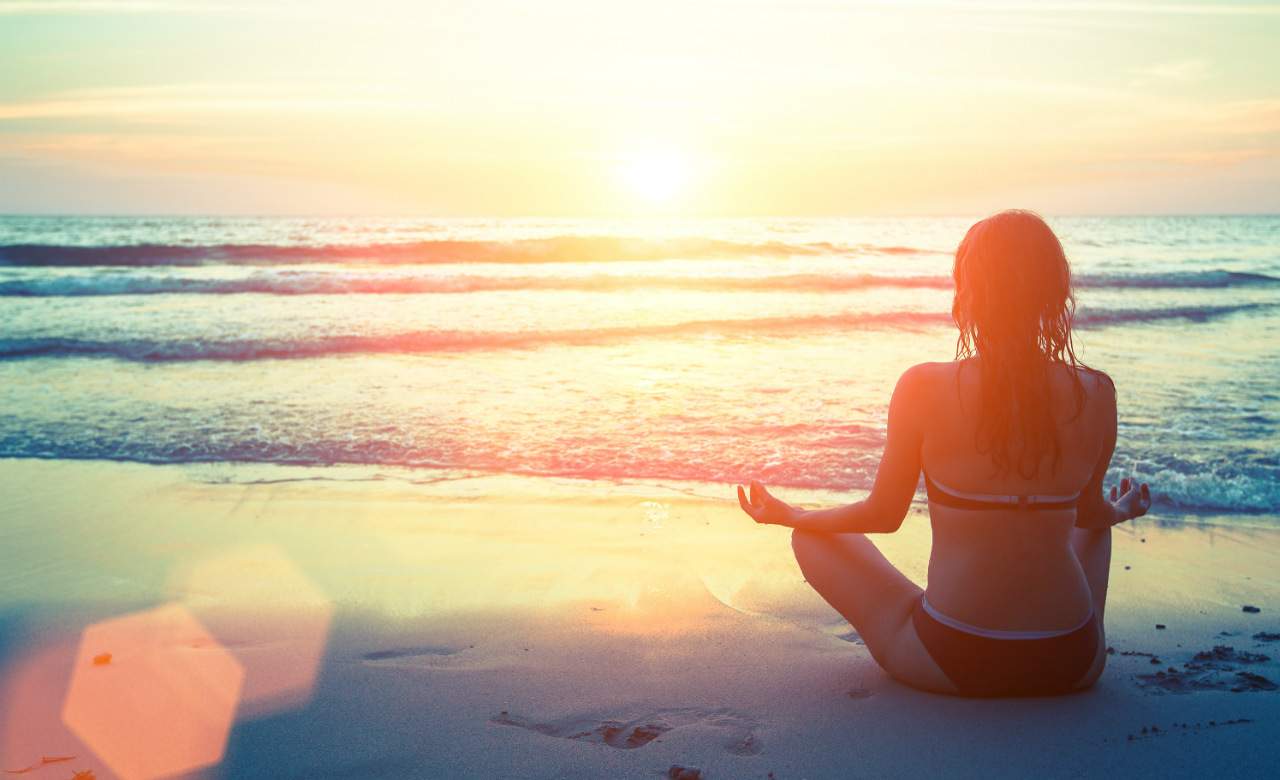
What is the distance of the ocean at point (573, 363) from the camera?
6855 millimetres

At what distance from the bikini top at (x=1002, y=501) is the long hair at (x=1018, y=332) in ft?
0.26

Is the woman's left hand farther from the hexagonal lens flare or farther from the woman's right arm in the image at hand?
the hexagonal lens flare

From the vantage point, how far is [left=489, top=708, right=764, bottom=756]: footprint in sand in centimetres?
282

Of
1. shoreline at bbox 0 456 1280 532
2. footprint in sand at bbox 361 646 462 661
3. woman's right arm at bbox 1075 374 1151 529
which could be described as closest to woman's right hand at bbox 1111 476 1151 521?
woman's right arm at bbox 1075 374 1151 529

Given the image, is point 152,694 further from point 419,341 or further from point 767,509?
point 419,341

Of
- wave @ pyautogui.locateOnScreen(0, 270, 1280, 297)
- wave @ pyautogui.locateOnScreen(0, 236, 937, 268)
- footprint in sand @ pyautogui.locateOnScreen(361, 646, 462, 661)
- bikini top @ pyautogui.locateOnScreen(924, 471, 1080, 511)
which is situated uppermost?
wave @ pyautogui.locateOnScreen(0, 236, 937, 268)

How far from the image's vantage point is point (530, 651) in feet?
11.7

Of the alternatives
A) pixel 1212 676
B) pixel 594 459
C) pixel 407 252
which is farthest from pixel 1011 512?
pixel 407 252

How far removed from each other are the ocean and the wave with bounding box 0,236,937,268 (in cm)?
42

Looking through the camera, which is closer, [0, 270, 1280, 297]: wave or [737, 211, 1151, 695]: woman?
[737, 211, 1151, 695]: woman

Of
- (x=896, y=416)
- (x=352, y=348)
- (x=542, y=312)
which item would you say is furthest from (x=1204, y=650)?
(x=542, y=312)

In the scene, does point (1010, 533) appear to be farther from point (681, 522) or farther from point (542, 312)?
point (542, 312)

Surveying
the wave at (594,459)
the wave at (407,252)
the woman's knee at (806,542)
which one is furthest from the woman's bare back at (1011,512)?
the wave at (407,252)

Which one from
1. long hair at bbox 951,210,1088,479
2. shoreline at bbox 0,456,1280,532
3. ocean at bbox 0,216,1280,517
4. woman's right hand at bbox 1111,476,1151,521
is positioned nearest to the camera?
long hair at bbox 951,210,1088,479
